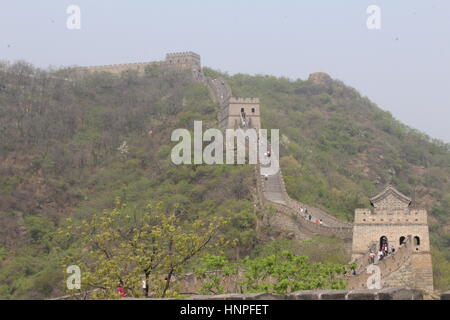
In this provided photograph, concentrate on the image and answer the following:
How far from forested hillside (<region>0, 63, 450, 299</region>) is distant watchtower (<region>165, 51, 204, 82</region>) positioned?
2075 millimetres

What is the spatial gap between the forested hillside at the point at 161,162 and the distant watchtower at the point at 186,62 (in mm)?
2075

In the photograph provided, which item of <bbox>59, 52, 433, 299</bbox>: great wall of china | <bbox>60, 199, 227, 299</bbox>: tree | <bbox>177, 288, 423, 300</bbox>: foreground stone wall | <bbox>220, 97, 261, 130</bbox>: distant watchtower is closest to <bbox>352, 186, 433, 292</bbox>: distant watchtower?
<bbox>59, 52, 433, 299</bbox>: great wall of china

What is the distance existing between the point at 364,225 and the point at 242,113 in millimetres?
33009

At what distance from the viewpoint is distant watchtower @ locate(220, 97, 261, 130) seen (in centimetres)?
6488

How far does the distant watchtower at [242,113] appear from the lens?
64.9 m

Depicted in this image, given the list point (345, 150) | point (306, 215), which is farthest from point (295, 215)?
point (345, 150)

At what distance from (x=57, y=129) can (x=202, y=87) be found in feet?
49.8

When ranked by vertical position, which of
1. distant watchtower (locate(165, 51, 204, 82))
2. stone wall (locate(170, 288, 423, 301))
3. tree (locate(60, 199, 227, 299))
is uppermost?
distant watchtower (locate(165, 51, 204, 82))

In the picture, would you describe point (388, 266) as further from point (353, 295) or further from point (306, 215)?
point (306, 215)

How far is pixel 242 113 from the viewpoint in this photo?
65.4 m

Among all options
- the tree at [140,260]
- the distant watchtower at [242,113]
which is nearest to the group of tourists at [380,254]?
the tree at [140,260]

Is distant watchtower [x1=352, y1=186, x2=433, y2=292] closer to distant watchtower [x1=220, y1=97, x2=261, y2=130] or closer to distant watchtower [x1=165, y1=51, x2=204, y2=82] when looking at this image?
distant watchtower [x1=220, y1=97, x2=261, y2=130]

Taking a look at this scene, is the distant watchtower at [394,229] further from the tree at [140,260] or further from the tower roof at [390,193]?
the tree at [140,260]
